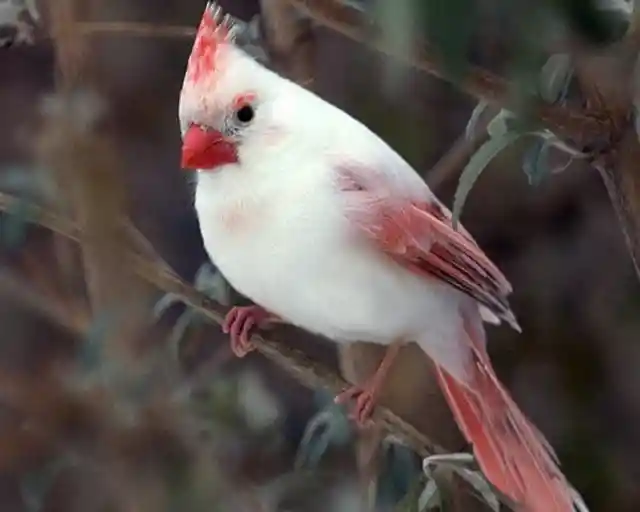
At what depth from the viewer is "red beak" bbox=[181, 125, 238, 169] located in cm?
56

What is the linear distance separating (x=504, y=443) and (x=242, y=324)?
0.18 m

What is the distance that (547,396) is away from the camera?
3.24ft

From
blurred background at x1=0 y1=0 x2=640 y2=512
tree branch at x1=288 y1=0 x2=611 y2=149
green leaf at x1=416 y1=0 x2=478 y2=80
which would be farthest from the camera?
blurred background at x1=0 y1=0 x2=640 y2=512

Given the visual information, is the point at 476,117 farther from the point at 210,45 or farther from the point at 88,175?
the point at 88,175

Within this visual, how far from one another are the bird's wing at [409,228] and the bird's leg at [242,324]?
96mm

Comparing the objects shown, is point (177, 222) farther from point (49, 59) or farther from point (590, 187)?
point (590, 187)

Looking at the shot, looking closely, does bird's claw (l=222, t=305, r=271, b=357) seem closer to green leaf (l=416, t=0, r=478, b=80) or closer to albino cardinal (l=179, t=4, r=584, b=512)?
albino cardinal (l=179, t=4, r=584, b=512)

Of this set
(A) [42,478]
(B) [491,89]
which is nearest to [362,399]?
(B) [491,89]

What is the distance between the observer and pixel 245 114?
0.58 metres

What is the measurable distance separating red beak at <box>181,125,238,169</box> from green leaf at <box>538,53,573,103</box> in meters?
0.18

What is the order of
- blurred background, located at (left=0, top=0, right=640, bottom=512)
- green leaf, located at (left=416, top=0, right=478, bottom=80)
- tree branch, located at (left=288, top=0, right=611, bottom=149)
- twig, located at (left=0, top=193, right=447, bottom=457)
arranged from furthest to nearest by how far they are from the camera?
blurred background, located at (left=0, top=0, right=640, bottom=512) < twig, located at (left=0, top=193, right=447, bottom=457) < tree branch, located at (left=288, top=0, right=611, bottom=149) < green leaf, located at (left=416, top=0, right=478, bottom=80)

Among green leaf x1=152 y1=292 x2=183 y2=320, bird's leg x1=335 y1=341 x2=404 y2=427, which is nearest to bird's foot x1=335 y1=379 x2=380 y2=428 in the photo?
bird's leg x1=335 y1=341 x2=404 y2=427

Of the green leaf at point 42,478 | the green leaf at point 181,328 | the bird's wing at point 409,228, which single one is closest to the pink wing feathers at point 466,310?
the bird's wing at point 409,228

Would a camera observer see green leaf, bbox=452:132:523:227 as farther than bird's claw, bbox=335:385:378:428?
No
